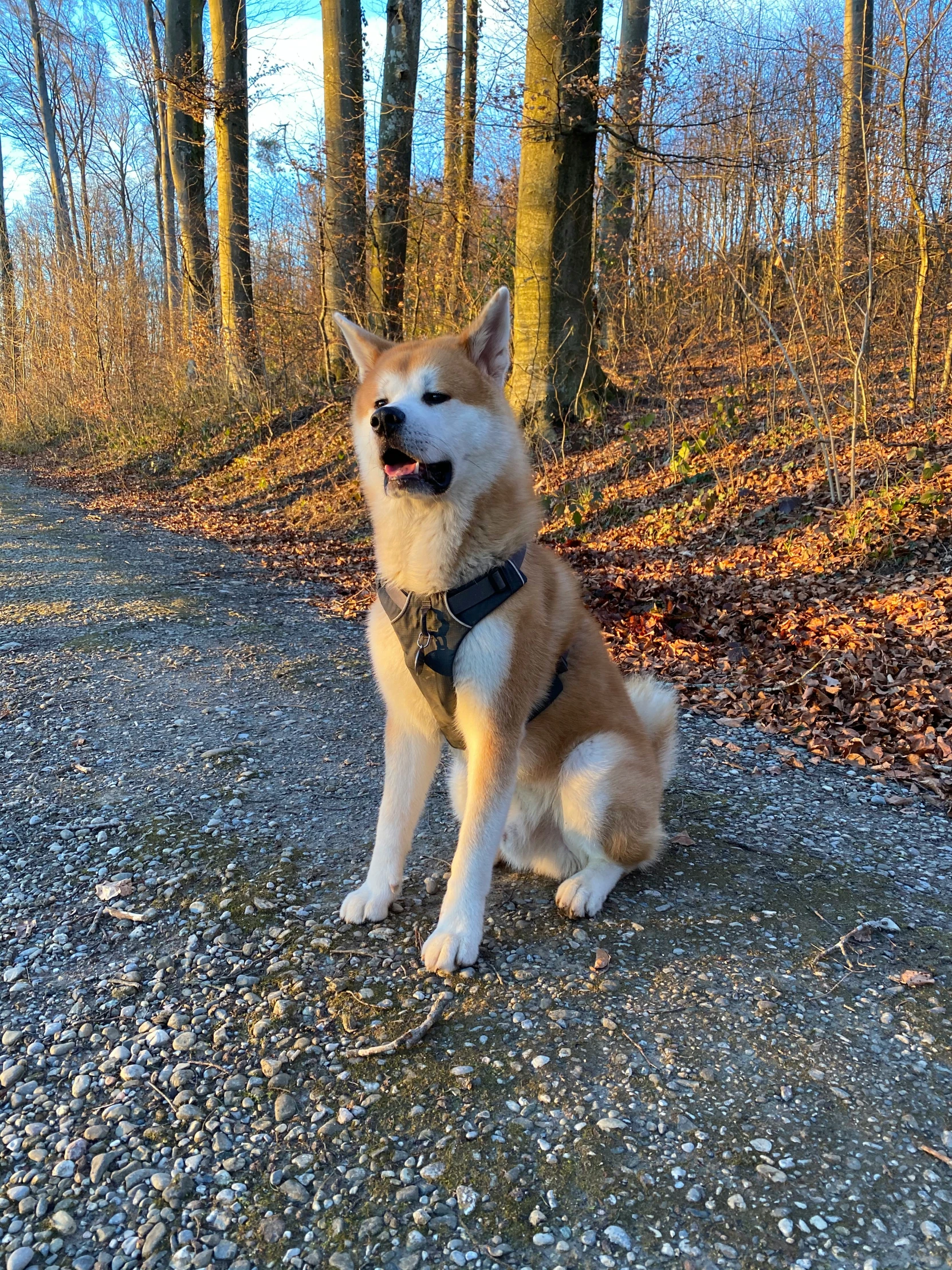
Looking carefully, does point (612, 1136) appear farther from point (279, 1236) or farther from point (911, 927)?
point (911, 927)

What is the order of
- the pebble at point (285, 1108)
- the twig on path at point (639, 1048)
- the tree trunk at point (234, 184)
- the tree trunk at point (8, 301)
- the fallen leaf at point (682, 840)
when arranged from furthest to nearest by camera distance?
the tree trunk at point (8, 301)
the tree trunk at point (234, 184)
the fallen leaf at point (682, 840)
the twig on path at point (639, 1048)
the pebble at point (285, 1108)

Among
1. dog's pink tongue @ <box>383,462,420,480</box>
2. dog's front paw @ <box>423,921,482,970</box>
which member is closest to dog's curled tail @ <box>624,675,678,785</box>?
dog's front paw @ <box>423,921,482,970</box>

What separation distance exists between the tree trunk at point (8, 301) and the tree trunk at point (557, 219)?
23.4 m

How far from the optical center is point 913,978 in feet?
7.81

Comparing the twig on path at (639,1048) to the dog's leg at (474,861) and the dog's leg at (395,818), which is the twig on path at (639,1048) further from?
the dog's leg at (395,818)

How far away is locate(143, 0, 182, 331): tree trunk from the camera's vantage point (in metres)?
22.3

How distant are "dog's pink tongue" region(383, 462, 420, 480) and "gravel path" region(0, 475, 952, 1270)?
1.49 metres

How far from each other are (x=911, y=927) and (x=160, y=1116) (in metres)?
2.36

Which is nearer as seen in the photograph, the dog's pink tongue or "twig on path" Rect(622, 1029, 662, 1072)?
"twig on path" Rect(622, 1029, 662, 1072)

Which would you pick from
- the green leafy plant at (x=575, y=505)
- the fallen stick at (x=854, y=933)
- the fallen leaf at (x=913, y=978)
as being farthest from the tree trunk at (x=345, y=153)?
the fallen leaf at (x=913, y=978)

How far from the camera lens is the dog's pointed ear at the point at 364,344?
2978 millimetres

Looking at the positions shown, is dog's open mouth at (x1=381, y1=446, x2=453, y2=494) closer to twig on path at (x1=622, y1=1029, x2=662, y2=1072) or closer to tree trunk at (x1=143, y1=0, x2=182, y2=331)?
twig on path at (x1=622, y1=1029, x2=662, y2=1072)

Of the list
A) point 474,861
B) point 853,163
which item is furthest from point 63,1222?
point 853,163

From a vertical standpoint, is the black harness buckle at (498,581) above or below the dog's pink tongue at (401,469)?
below
